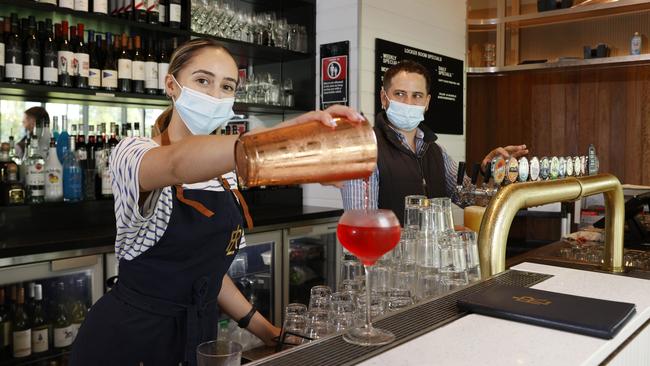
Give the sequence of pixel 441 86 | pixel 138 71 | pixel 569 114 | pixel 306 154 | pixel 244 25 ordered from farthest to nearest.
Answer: pixel 569 114 → pixel 441 86 → pixel 244 25 → pixel 138 71 → pixel 306 154

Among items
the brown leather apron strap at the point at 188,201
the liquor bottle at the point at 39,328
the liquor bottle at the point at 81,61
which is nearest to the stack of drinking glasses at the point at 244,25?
the liquor bottle at the point at 81,61

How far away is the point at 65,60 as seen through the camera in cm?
298

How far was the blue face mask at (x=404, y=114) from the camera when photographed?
8.83 ft

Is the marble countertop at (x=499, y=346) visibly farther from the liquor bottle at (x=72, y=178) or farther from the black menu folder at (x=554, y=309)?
the liquor bottle at (x=72, y=178)

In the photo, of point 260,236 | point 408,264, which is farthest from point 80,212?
point 408,264

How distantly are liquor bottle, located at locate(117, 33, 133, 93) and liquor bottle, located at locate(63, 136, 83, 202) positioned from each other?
460 millimetres

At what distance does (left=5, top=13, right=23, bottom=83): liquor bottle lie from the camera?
9.17 ft

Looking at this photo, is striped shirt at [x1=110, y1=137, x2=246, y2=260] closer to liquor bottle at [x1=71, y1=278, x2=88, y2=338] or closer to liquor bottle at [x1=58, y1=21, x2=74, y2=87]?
liquor bottle at [x1=71, y1=278, x2=88, y2=338]

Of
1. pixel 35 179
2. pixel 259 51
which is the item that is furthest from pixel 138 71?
pixel 259 51

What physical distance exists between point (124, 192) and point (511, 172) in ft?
3.38

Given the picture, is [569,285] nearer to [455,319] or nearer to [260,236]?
[455,319]

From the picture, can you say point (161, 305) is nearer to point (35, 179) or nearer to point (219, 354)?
point (219, 354)

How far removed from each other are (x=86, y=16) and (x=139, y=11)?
335 mm

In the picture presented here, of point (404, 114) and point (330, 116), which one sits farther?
point (404, 114)
